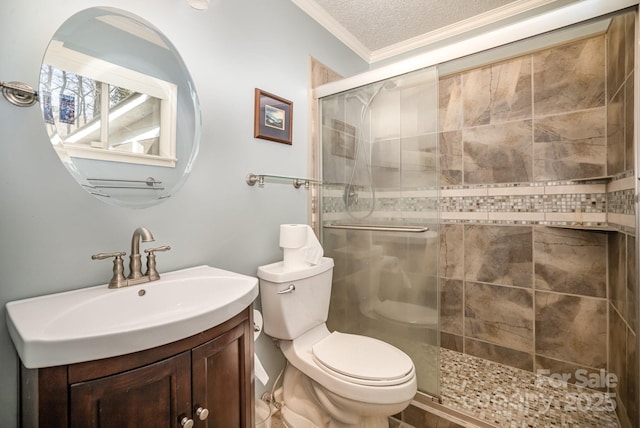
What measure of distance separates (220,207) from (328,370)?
0.88 meters

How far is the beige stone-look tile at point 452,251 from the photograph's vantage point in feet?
6.97

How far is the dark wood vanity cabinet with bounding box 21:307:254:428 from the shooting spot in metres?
0.57

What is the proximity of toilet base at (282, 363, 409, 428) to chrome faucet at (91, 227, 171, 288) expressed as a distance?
35.1 inches

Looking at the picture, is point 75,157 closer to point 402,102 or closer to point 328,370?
point 328,370

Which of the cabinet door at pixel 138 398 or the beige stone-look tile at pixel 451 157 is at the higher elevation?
the beige stone-look tile at pixel 451 157

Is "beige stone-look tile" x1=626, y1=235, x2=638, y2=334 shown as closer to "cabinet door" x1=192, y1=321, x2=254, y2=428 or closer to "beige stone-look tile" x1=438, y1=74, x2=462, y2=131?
"beige stone-look tile" x1=438, y1=74, x2=462, y2=131

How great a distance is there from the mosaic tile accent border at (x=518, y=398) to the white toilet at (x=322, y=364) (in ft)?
1.73

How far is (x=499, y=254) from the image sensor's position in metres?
1.98

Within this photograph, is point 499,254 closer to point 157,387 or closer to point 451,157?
point 451,157

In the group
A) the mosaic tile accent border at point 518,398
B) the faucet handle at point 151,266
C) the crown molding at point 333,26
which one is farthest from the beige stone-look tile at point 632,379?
the crown molding at point 333,26

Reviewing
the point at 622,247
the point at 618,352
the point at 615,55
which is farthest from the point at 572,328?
the point at 615,55

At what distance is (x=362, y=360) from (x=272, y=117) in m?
1.32

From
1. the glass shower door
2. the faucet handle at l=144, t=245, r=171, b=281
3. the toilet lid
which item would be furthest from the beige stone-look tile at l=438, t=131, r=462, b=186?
the faucet handle at l=144, t=245, r=171, b=281

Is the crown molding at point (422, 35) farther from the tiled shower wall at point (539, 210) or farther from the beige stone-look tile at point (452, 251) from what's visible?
the beige stone-look tile at point (452, 251)
